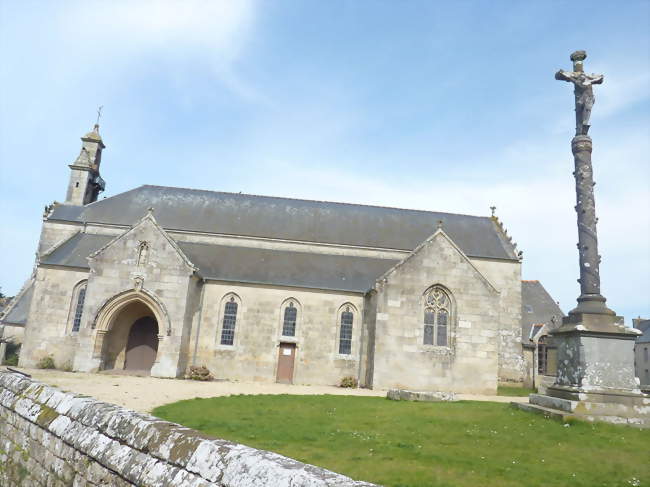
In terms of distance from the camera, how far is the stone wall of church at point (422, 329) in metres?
20.9

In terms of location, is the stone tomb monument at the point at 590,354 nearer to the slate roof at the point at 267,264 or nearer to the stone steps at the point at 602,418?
the stone steps at the point at 602,418

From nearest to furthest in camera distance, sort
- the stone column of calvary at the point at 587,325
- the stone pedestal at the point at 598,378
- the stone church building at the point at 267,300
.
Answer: the stone pedestal at the point at 598,378
the stone column of calvary at the point at 587,325
the stone church building at the point at 267,300

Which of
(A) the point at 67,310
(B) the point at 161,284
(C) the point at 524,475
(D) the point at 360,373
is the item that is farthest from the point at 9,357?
(C) the point at 524,475

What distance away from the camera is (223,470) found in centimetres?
307

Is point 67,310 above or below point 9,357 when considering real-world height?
above

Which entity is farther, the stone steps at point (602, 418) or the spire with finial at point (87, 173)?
the spire with finial at point (87, 173)

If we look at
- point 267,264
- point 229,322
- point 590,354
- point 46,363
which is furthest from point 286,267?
point 590,354

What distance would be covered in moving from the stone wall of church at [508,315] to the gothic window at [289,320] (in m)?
12.0

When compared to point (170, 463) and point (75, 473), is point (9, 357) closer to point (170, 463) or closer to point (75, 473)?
point (75, 473)

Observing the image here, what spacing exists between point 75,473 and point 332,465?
3.78 metres

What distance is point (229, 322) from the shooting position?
78.5 ft

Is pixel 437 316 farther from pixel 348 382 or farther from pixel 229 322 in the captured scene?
pixel 229 322

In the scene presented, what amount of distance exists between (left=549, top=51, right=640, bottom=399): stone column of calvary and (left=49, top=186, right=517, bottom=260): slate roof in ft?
54.8

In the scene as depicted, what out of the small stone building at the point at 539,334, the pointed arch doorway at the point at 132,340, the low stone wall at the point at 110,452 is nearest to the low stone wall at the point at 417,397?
the low stone wall at the point at 110,452
